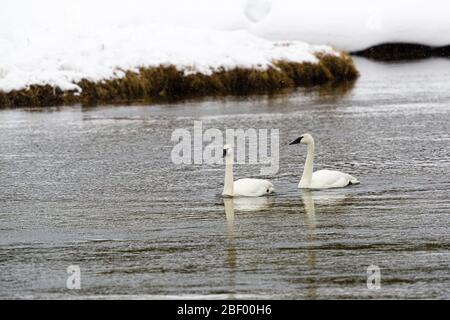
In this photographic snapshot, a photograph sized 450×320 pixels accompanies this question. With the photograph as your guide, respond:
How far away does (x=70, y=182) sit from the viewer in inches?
630

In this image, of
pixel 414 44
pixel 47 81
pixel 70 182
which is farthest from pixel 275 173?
pixel 414 44

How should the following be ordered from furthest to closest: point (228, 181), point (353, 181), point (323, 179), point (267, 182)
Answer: point (353, 181), point (323, 179), point (267, 182), point (228, 181)

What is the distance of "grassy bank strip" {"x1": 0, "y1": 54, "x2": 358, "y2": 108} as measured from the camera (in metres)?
31.2

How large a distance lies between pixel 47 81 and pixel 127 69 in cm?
308

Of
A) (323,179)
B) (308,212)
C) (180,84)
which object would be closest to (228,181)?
(323,179)

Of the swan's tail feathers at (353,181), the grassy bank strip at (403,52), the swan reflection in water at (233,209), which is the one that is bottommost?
the swan reflection in water at (233,209)

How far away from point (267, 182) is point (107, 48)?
21.7 metres

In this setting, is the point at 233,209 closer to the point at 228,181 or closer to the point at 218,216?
the point at 218,216

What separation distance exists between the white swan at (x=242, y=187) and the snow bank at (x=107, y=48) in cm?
1782

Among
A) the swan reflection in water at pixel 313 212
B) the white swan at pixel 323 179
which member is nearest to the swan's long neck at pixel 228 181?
the swan reflection in water at pixel 313 212

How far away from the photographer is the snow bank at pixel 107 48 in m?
32.2

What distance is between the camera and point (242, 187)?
47.4 ft

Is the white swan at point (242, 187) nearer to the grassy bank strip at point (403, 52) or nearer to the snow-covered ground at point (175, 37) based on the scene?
the snow-covered ground at point (175, 37)

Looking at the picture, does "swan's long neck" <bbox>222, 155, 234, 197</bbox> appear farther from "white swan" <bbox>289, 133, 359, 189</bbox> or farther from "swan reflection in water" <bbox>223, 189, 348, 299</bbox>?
"white swan" <bbox>289, 133, 359, 189</bbox>
